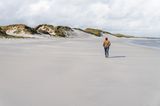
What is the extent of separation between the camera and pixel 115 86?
1098cm

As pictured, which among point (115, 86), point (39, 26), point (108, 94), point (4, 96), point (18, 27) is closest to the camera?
point (4, 96)

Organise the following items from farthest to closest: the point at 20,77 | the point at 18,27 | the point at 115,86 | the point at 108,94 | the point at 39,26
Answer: the point at 39,26 < the point at 18,27 < the point at 20,77 < the point at 115,86 < the point at 108,94

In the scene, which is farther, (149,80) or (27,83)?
(149,80)

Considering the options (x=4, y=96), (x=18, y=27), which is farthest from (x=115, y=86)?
(x=18, y=27)

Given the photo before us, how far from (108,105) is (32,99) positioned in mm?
2105

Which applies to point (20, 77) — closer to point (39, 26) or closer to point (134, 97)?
point (134, 97)

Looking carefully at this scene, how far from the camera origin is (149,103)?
28.7 ft

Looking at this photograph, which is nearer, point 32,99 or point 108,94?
point 32,99

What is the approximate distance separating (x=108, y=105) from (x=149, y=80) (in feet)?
14.3

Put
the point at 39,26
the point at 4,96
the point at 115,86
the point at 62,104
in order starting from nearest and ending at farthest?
the point at 62,104 < the point at 4,96 < the point at 115,86 < the point at 39,26

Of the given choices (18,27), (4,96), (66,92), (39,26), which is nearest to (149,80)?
(66,92)

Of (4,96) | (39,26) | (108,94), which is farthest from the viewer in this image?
(39,26)

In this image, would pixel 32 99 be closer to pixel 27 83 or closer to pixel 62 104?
pixel 62 104

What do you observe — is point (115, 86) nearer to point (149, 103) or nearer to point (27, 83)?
point (149, 103)
